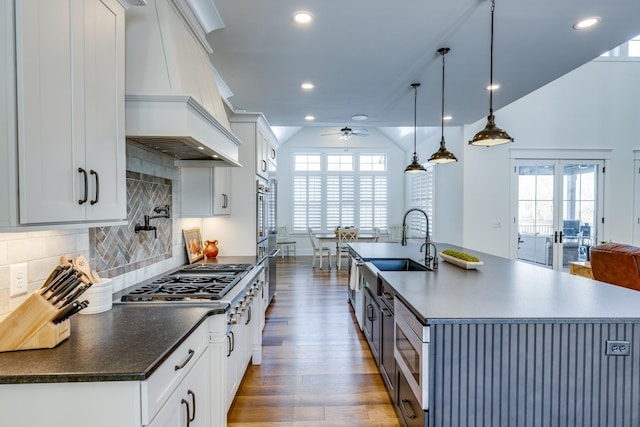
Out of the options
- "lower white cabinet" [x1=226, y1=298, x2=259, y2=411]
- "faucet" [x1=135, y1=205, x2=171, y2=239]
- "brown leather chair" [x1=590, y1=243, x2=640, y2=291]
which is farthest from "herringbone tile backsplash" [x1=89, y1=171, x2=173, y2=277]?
"brown leather chair" [x1=590, y1=243, x2=640, y2=291]

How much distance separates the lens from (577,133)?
5789 mm

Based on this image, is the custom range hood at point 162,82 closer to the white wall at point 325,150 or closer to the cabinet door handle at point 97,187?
the cabinet door handle at point 97,187

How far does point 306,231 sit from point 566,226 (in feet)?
19.1

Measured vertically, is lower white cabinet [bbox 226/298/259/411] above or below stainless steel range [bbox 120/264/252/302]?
below

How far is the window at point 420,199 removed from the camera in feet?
23.6

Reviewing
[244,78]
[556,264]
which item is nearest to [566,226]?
[556,264]

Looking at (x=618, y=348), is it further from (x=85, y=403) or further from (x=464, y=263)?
(x=85, y=403)

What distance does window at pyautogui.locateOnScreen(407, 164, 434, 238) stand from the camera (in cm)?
718

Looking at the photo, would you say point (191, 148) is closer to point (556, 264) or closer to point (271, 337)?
point (271, 337)

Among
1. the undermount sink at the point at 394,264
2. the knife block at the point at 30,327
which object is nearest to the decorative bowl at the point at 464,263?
the undermount sink at the point at 394,264

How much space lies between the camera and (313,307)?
14.8ft

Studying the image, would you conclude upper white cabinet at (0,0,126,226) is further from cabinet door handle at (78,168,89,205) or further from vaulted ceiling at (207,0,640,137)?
vaulted ceiling at (207,0,640,137)

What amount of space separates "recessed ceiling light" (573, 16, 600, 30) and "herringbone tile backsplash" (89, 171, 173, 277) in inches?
134

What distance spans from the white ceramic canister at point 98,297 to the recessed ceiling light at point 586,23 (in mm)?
3604
